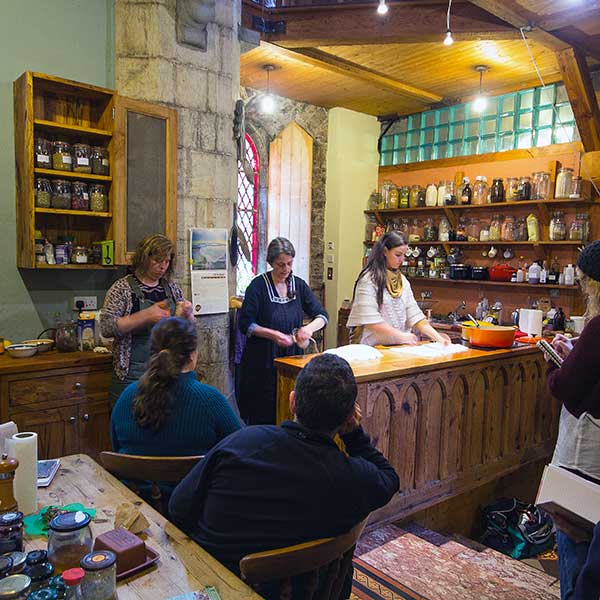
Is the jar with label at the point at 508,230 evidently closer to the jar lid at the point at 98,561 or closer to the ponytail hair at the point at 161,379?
the ponytail hair at the point at 161,379

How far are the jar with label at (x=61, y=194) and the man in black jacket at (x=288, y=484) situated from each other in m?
2.18

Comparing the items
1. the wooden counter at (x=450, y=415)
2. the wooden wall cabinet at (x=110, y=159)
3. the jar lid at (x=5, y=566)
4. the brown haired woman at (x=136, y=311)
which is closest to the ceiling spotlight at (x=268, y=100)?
the wooden wall cabinet at (x=110, y=159)

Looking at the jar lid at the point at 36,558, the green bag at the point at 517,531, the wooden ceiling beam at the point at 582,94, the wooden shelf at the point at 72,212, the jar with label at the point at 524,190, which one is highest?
the wooden ceiling beam at the point at 582,94

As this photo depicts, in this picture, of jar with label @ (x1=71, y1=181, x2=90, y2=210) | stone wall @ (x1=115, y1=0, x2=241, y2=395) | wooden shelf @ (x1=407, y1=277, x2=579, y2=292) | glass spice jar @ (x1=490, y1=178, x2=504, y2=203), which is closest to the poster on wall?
stone wall @ (x1=115, y1=0, x2=241, y2=395)

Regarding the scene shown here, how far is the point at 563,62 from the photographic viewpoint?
13.6ft

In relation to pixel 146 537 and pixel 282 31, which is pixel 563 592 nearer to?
pixel 146 537

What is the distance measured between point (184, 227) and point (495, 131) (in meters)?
3.63

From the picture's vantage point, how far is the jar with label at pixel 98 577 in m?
0.99

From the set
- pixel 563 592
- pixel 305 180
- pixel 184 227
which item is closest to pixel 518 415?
pixel 563 592

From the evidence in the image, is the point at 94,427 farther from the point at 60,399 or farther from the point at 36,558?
the point at 36,558

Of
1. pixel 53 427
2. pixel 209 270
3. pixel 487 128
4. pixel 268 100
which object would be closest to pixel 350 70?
pixel 268 100

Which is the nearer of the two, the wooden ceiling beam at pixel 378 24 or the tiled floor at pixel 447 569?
the tiled floor at pixel 447 569

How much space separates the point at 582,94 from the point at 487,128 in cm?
138

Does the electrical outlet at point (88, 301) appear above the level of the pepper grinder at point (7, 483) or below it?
above
